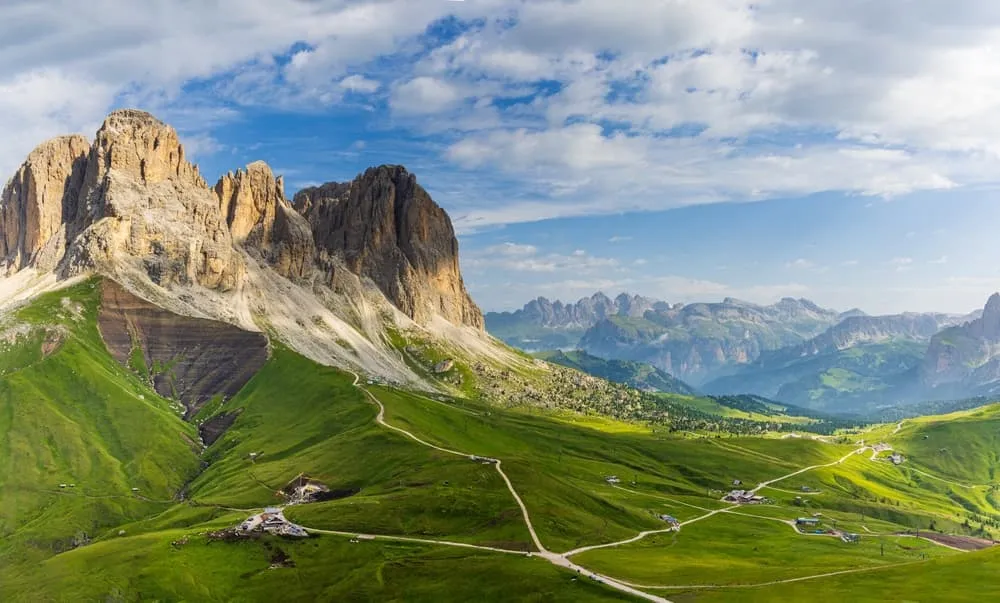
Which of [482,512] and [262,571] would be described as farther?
[482,512]

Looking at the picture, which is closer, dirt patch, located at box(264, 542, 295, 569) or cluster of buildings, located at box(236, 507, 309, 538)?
dirt patch, located at box(264, 542, 295, 569)

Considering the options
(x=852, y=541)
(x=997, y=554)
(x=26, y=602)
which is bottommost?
(x=852, y=541)

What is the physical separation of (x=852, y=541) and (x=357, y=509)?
13358 centimetres

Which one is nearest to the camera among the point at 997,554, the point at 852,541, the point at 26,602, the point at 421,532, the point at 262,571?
the point at 997,554

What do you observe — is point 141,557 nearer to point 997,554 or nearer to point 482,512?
point 482,512

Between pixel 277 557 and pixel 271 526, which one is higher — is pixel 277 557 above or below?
below

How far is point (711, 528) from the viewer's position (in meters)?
194

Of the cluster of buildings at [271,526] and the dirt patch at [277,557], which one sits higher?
the cluster of buildings at [271,526]

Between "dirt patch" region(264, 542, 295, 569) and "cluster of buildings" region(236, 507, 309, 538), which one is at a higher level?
"cluster of buildings" region(236, 507, 309, 538)

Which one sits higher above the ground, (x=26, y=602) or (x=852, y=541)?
(x=26, y=602)

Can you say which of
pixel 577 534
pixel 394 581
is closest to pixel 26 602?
pixel 394 581

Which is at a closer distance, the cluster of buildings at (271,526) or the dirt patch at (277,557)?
the dirt patch at (277,557)

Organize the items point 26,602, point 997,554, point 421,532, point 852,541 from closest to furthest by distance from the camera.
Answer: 1. point 997,554
2. point 26,602
3. point 421,532
4. point 852,541

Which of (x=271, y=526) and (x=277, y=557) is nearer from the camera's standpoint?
(x=277, y=557)
